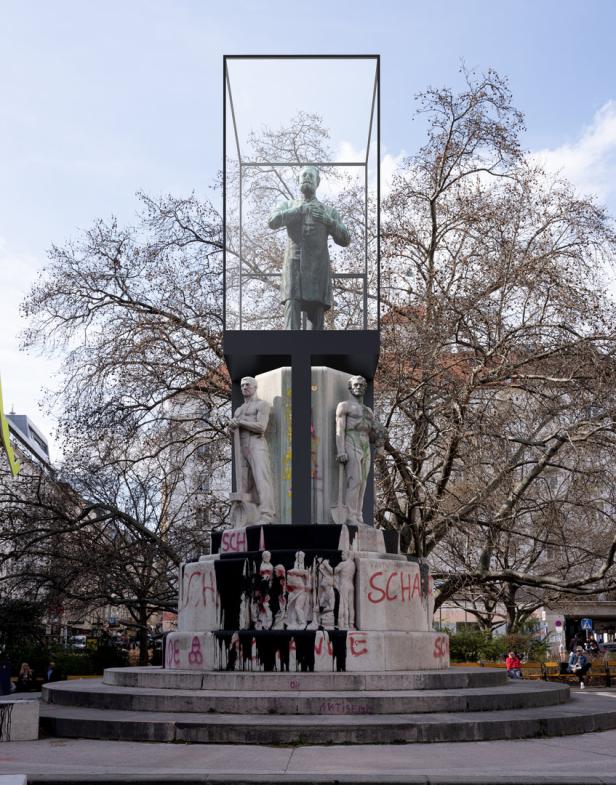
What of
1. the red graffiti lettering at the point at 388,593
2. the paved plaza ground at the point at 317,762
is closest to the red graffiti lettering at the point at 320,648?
the red graffiti lettering at the point at 388,593

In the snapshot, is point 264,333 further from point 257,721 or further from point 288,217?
point 257,721

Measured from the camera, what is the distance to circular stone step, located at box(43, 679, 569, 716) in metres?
9.30

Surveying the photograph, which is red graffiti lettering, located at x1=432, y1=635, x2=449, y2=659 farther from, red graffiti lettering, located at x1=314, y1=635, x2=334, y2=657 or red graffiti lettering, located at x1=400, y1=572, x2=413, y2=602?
red graffiti lettering, located at x1=314, y1=635, x2=334, y2=657

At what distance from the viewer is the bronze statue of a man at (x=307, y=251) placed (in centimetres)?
1456

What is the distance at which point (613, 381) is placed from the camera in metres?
21.4

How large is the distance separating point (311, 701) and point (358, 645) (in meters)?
2.21

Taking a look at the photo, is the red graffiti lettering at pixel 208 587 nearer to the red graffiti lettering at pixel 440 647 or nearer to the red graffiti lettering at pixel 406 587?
the red graffiti lettering at pixel 406 587

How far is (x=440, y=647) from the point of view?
12648mm

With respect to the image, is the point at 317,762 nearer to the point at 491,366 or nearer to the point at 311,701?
the point at 311,701

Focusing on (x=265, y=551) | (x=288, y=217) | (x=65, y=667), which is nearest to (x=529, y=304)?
(x=288, y=217)

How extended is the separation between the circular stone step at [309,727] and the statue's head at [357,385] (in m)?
5.07

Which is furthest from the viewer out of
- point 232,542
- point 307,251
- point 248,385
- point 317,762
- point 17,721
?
point 307,251

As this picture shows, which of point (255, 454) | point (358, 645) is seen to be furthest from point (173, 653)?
point (255, 454)

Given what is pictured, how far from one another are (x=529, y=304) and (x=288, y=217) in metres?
9.80
